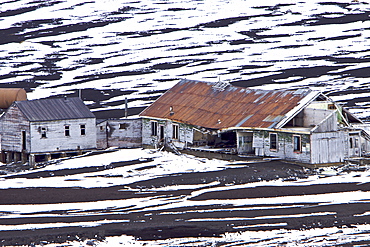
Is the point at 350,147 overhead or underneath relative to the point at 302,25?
underneath

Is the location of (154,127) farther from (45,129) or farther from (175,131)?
(45,129)

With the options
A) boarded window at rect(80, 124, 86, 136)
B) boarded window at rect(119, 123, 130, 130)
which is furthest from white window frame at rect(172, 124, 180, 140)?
boarded window at rect(80, 124, 86, 136)

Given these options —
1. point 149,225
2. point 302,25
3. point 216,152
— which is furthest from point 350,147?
point 302,25

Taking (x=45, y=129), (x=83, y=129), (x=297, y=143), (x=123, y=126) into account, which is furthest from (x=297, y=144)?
(x=45, y=129)

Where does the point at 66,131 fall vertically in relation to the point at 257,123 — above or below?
below

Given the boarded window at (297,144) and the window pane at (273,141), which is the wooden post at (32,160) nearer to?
the window pane at (273,141)

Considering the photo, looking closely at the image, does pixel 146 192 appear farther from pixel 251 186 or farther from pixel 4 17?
pixel 4 17
